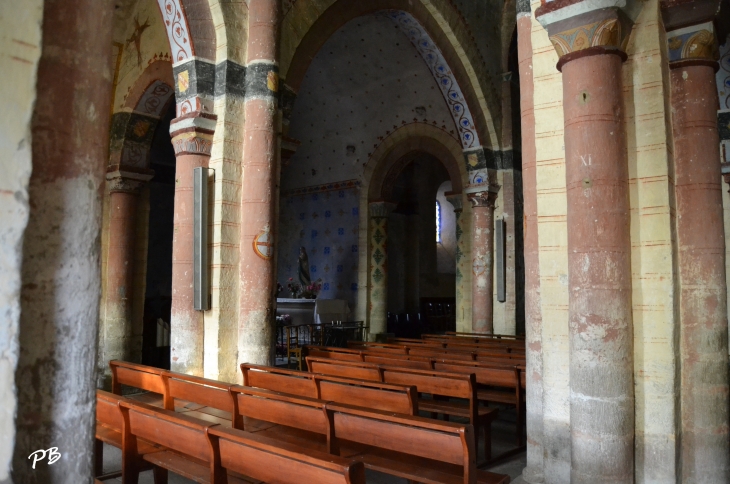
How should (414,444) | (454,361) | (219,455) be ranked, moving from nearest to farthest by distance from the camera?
1. (219,455)
2. (414,444)
3. (454,361)

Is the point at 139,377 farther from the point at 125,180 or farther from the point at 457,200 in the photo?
the point at 457,200

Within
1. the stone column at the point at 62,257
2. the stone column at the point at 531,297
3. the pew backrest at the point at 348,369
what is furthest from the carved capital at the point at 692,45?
the stone column at the point at 62,257

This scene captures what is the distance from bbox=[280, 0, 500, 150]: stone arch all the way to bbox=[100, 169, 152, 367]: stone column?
13.5 ft

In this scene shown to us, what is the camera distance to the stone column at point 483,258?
1120 cm

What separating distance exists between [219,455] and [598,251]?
102 inches

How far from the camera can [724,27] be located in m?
4.37

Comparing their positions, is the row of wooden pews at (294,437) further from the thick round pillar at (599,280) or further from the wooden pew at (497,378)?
the wooden pew at (497,378)

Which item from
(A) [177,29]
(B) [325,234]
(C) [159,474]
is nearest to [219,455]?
(C) [159,474]

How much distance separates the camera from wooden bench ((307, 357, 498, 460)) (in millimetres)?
4605

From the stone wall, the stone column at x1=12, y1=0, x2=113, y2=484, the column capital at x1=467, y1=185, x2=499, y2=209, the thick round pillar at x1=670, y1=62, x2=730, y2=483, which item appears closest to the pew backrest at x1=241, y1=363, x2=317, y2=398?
the thick round pillar at x1=670, y1=62, x2=730, y2=483

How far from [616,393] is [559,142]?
5.90 feet

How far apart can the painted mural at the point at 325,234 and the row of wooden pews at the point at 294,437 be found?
31.9 feet

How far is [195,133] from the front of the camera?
6.52 m

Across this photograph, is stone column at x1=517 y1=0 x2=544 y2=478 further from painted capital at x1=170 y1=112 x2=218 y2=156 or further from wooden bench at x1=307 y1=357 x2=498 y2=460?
painted capital at x1=170 y1=112 x2=218 y2=156
